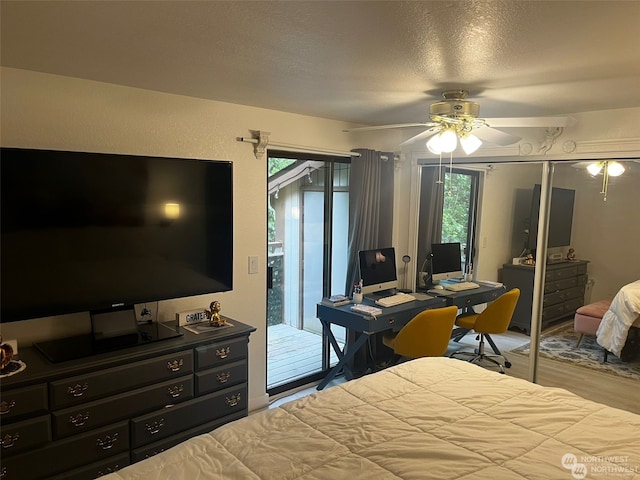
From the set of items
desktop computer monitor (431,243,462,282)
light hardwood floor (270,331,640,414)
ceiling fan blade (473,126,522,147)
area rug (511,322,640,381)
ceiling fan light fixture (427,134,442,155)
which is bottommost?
light hardwood floor (270,331,640,414)

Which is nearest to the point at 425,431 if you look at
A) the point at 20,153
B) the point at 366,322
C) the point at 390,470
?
the point at 390,470

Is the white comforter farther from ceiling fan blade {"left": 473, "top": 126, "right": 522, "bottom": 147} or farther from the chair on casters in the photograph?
ceiling fan blade {"left": 473, "top": 126, "right": 522, "bottom": 147}

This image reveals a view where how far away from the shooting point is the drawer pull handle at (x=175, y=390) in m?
2.52

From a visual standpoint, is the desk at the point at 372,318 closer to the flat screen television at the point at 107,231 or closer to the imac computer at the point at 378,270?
the imac computer at the point at 378,270

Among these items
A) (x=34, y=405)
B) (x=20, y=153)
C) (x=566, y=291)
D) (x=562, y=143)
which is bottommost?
(x=34, y=405)

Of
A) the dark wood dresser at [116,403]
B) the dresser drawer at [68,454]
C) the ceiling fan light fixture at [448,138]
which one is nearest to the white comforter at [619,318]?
the ceiling fan light fixture at [448,138]

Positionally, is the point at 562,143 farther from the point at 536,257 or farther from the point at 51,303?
the point at 51,303

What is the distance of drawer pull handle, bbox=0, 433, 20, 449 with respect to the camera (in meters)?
1.99

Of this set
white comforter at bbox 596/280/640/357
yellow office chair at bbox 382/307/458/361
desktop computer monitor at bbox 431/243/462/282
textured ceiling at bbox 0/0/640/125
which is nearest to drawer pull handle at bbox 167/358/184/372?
textured ceiling at bbox 0/0/640/125

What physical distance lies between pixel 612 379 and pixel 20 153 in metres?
4.22

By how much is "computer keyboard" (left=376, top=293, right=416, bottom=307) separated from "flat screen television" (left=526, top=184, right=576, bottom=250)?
3.80 feet

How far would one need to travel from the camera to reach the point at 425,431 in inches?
69.3

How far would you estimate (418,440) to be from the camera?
167cm

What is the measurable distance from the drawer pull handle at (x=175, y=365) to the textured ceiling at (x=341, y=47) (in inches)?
61.0
